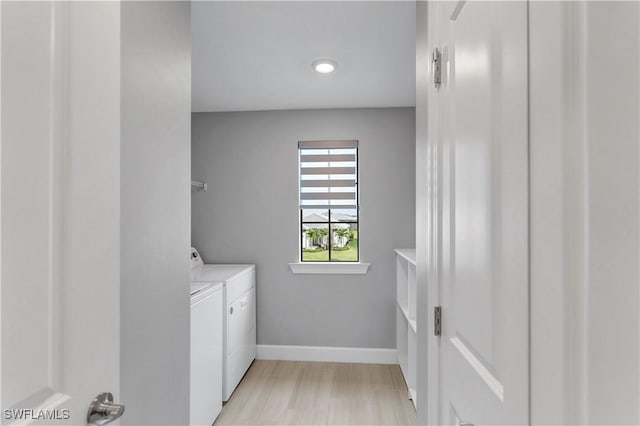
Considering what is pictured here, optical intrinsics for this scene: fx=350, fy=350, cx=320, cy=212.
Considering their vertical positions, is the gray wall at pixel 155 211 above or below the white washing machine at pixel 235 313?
above

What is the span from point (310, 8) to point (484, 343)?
1.74 m

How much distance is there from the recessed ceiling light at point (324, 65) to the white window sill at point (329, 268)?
173 cm

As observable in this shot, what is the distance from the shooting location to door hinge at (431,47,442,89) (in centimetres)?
105

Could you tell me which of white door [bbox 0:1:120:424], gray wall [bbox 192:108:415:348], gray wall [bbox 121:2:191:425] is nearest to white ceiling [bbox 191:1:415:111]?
gray wall [bbox 192:108:415:348]

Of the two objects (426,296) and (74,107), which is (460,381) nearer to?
(426,296)

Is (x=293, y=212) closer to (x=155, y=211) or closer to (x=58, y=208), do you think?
(x=155, y=211)

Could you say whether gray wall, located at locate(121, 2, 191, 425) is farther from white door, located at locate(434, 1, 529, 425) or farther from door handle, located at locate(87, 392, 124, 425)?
white door, located at locate(434, 1, 529, 425)

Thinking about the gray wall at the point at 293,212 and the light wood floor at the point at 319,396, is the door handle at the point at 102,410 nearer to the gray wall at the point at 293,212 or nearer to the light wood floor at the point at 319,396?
the light wood floor at the point at 319,396

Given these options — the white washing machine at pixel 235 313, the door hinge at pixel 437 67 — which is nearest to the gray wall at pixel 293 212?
the white washing machine at pixel 235 313

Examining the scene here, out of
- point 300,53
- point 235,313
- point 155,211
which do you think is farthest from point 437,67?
point 235,313

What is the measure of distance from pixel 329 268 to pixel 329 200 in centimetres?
66

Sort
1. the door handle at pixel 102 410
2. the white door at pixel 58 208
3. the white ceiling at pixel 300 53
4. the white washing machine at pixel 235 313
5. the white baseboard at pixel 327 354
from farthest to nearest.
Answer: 1. the white baseboard at pixel 327 354
2. the white washing machine at pixel 235 313
3. the white ceiling at pixel 300 53
4. the door handle at pixel 102 410
5. the white door at pixel 58 208

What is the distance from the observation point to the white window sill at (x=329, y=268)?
3334 mm

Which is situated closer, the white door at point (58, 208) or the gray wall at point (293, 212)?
the white door at point (58, 208)
